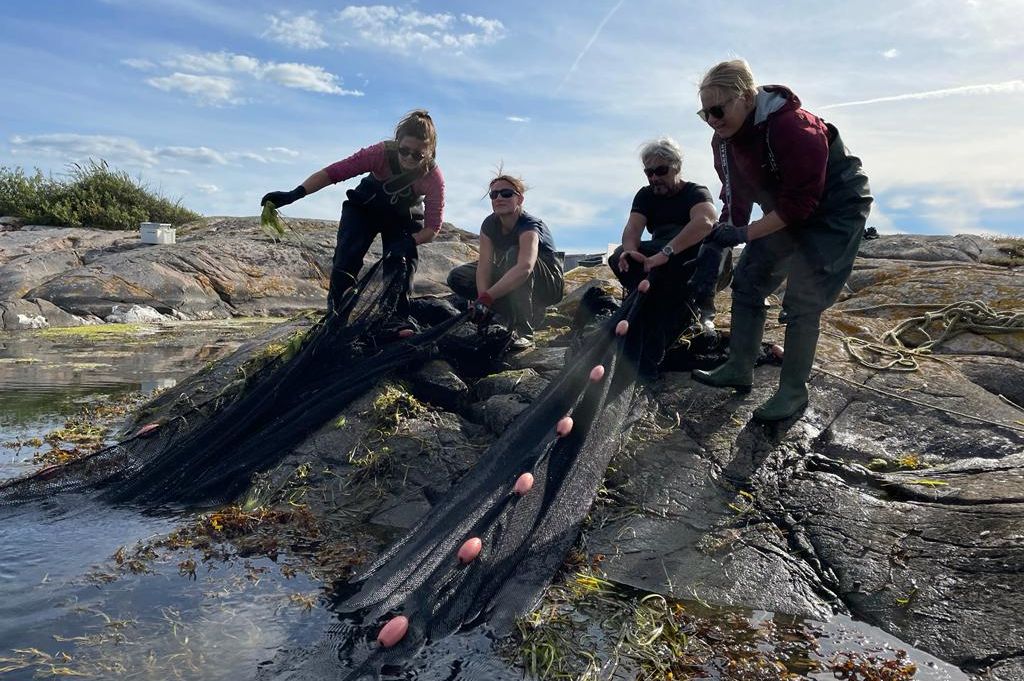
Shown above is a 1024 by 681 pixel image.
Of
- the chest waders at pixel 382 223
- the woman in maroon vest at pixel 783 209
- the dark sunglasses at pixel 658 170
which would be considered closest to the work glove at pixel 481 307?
the chest waders at pixel 382 223

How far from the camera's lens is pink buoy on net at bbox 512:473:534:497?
3682mm

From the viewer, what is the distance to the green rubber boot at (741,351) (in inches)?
190

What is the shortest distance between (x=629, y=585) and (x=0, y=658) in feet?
8.52

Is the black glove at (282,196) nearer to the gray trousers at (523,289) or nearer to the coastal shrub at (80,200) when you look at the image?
the gray trousers at (523,289)

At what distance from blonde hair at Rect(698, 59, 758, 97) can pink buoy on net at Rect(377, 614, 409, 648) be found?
3.16m

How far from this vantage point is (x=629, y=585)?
11.6 ft

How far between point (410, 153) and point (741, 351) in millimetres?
3019

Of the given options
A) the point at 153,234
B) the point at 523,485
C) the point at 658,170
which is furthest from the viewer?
the point at 153,234

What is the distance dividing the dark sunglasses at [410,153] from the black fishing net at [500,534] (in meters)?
2.36

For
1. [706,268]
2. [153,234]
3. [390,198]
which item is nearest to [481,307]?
[390,198]

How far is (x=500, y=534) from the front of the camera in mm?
3506

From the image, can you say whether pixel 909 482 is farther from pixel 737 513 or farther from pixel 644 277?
pixel 644 277

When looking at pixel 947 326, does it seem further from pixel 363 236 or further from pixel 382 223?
pixel 363 236

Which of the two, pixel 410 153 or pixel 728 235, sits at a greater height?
pixel 410 153
